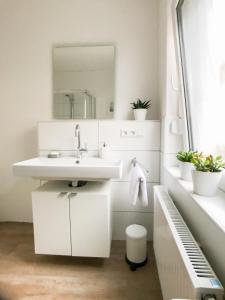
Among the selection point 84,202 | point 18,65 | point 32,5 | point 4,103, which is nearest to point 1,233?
point 84,202

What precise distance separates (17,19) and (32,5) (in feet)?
0.73

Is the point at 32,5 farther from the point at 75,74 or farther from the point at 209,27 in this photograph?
the point at 209,27

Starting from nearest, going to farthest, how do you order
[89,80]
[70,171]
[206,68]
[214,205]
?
1. [214,205]
2. [206,68]
3. [70,171]
4. [89,80]

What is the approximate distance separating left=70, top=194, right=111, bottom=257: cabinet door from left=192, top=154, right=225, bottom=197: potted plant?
30.3 inches

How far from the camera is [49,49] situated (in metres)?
2.13

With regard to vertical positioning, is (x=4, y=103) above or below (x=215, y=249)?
above

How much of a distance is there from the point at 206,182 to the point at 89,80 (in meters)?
1.61

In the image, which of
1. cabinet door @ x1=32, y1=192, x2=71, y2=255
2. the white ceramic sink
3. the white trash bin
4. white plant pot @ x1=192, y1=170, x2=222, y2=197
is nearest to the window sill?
white plant pot @ x1=192, y1=170, x2=222, y2=197

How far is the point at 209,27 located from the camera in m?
1.06

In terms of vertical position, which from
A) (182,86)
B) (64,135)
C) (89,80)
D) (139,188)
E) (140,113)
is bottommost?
(139,188)

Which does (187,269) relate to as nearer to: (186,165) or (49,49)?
(186,165)

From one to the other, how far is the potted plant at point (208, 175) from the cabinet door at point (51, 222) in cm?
101

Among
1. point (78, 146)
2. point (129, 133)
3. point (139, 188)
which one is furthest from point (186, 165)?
point (78, 146)

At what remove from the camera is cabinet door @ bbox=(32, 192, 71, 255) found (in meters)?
1.55
